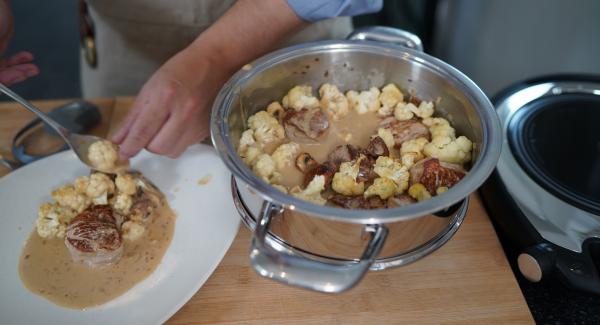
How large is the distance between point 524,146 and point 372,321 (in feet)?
1.43

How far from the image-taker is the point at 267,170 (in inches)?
31.7

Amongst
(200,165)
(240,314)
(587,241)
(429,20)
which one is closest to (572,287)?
(587,241)

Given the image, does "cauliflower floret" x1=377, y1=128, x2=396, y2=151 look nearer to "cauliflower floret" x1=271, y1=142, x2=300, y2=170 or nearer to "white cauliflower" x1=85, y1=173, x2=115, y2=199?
"cauliflower floret" x1=271, y1=142, x2=300, y2=170

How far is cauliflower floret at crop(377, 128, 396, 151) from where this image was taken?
88cm

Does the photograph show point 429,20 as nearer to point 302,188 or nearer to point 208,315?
point 302,188

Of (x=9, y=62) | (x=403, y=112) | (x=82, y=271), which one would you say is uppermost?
(x=403, y=112)

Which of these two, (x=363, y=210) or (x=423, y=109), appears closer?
(x=363, y=210)

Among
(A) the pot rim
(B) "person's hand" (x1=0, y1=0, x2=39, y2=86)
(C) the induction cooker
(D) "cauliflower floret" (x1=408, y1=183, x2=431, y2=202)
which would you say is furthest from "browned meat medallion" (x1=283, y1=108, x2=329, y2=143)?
(B) "person's hand" (x1=0, y1=0, x2=39, y2=86)

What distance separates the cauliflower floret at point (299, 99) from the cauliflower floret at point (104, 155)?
329 mm

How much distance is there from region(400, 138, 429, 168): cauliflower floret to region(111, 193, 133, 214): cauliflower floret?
481mm

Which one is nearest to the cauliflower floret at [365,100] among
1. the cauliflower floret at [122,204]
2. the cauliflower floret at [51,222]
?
the cauliflower floret at [122,204]

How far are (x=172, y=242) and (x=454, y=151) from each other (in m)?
0.50

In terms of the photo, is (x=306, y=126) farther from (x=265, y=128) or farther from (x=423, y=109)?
(x=423, y=109)

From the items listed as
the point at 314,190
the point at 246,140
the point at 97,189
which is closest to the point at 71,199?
the point at 97,189
